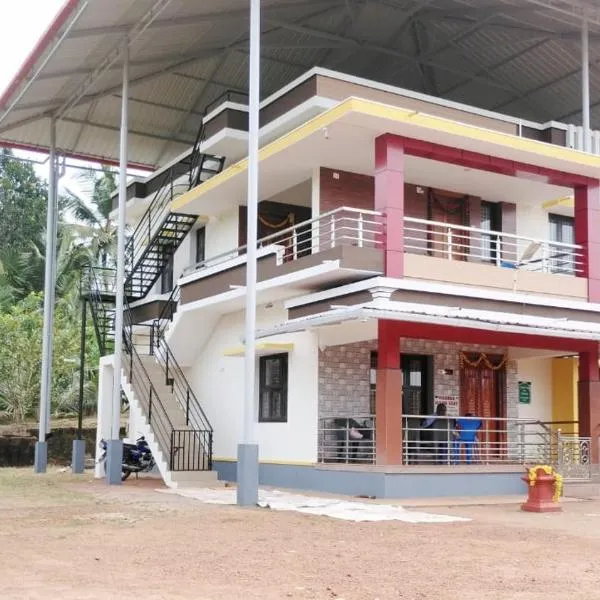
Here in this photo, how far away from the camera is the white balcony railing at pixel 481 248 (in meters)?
18.9

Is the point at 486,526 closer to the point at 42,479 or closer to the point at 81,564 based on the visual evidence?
the point at 81,564

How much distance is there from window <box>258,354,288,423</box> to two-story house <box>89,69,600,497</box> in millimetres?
43

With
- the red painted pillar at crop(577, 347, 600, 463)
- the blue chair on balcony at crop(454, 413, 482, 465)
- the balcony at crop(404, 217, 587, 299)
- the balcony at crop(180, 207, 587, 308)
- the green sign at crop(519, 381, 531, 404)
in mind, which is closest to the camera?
the balcony at crop(180, 207, 587, 308)

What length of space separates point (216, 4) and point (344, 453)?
34.3ft

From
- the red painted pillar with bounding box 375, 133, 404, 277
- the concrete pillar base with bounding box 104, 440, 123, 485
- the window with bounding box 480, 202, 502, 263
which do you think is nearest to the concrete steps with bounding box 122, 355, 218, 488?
the concrete pillar base with bounding box 104, 440, 123, 485

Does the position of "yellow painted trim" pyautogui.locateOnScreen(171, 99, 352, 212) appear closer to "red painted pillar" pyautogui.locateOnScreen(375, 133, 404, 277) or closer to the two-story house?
the two-story house

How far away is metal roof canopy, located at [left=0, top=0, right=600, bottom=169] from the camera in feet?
69.6

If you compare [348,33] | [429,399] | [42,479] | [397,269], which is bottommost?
[42,479]

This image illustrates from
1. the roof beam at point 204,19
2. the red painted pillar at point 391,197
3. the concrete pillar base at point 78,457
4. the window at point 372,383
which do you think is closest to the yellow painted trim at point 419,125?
the red painted pillar at point 391,197

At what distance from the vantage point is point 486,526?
40.7 ft

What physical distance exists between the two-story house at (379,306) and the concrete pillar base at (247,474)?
2.61 metres

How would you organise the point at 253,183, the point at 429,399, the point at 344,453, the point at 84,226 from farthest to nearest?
the point at 84,226
the point at 429,399
the point at 344,453
the point at 253,183

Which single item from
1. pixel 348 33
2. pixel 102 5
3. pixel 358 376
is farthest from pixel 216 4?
pixel 358 376

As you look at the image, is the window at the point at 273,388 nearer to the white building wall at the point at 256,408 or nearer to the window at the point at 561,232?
the white building wall at the point at 256,408
